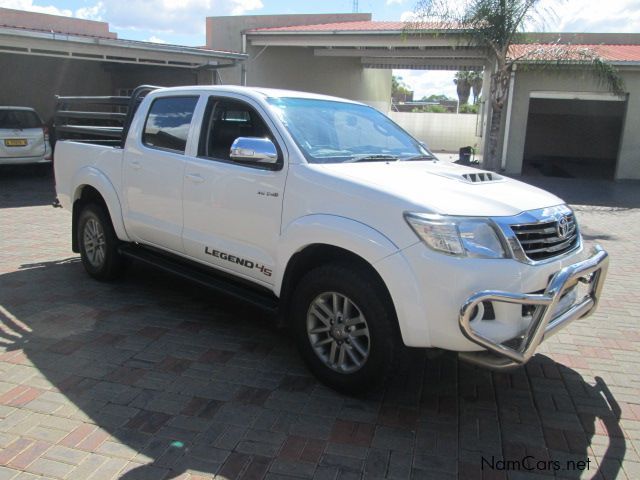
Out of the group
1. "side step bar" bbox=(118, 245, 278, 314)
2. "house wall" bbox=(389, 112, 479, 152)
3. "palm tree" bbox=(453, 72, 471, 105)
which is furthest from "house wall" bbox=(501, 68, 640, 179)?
"palm tree" bbox=(453, 72, 471, 105)

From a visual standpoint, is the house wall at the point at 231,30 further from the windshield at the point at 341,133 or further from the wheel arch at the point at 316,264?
the wheel arch at the point at 316,264

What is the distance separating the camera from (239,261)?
4047 mm

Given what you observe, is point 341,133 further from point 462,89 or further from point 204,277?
point 462,89

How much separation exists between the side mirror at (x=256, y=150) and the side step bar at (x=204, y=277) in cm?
98

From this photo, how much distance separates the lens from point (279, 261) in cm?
371

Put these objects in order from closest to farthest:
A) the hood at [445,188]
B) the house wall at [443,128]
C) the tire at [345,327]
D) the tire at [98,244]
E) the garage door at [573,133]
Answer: the hood at [445,188], the tire at [345,327], the tire at [98,244], the garage door at [573,133], the house wall at [443,128]

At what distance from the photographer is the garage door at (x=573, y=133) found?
21.3 metres

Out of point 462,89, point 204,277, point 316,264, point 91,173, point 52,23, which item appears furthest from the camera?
point 462,89

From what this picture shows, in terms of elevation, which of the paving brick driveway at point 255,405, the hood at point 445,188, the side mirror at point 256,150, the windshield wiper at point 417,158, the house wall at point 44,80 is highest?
the house wall at point 44,80

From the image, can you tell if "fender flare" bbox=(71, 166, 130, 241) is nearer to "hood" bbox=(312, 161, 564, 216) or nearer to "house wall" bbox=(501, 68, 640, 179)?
"hood" bbox=(312, 161, 564, 216)

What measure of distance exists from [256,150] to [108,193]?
2239mm

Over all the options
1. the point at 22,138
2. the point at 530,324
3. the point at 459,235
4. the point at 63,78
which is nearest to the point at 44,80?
the point at 63,78

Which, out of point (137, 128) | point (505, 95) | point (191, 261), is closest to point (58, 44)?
point (137, 128)

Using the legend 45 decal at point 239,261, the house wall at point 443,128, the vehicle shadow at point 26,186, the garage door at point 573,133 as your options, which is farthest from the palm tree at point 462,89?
the legend 45 decal at point 239,261
